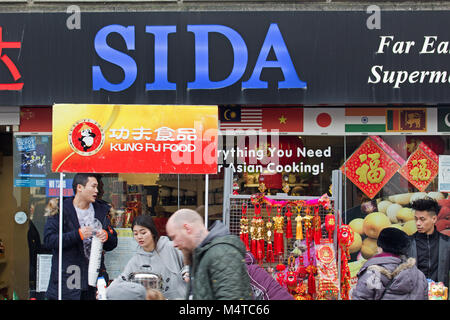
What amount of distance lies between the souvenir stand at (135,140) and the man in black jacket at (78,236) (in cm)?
102

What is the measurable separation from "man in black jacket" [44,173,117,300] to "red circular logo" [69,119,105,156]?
107cm

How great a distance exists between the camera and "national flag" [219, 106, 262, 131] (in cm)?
885

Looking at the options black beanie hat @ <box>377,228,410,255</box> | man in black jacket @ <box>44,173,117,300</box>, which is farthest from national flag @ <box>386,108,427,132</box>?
man in black jacket @ <box>44,173,117,300</box>

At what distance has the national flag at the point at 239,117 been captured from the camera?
29.0 feet

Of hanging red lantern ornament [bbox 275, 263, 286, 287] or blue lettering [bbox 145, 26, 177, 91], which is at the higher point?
blue lettering [bbox 145, 26, 177, 91]

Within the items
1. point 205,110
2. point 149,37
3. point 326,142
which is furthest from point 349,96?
point 149,37

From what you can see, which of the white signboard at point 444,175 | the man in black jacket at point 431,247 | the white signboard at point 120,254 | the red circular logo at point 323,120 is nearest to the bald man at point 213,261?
the white signboard at point 120,254

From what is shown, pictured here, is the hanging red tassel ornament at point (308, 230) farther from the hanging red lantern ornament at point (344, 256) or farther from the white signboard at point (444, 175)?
the white signboard at point (444, 175)

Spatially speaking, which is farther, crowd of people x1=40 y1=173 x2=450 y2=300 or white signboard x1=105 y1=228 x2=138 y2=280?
white signboard x1=105 y1=228 x2=138 y2=280

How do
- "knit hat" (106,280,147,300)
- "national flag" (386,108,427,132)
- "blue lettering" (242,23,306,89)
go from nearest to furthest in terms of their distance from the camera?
1. "knit hat" (106,280,147,300)
2. "blue lettering" (242,23,306,89)
3. "national flag" (386,108,427,132)

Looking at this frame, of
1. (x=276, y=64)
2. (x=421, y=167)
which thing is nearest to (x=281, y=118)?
(x=276, y=64)

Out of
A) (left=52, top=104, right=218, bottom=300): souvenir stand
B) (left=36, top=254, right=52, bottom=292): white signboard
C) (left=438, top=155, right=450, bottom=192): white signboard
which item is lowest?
(left=36, top=254, right=52, bottom=292): white signboard

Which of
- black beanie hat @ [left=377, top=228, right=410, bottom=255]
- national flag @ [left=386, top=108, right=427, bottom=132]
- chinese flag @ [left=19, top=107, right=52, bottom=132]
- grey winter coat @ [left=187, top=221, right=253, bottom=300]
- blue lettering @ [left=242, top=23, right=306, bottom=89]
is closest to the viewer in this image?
grey winter coat @ [left=187, top=221, right=253, bottom=300]

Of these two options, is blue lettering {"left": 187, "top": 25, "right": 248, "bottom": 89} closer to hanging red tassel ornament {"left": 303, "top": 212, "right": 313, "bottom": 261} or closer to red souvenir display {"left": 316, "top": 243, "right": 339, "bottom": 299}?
hanging red tassel ornament {"left": 303, "top": 212, "right": 313, "bottom": 261}
